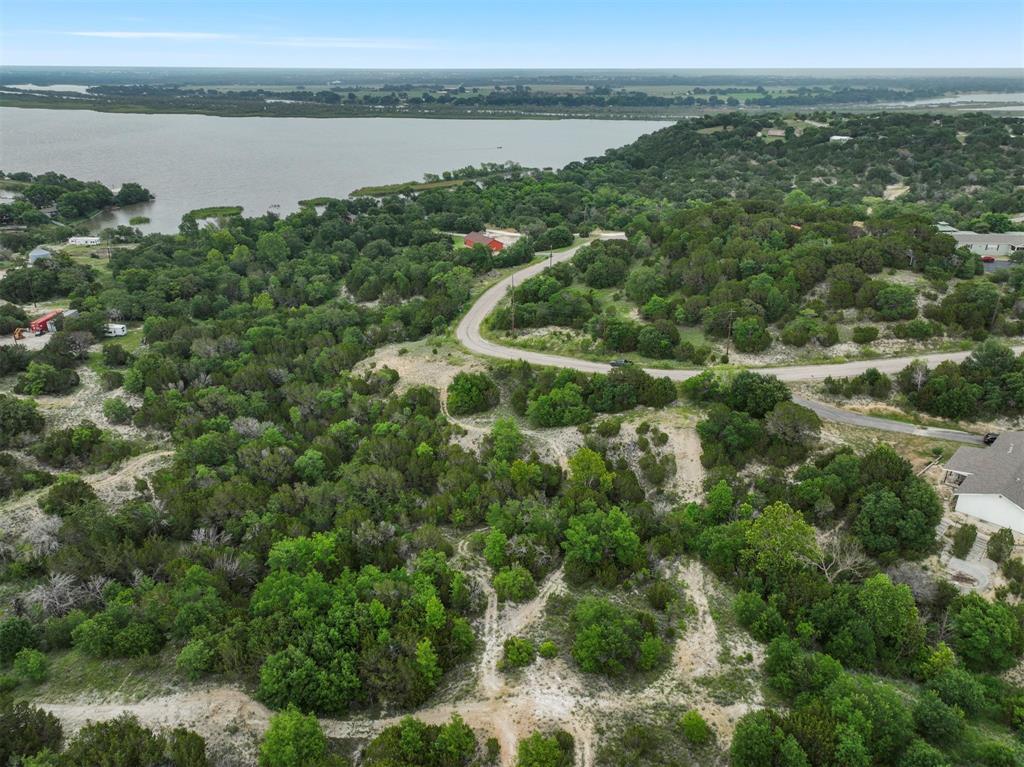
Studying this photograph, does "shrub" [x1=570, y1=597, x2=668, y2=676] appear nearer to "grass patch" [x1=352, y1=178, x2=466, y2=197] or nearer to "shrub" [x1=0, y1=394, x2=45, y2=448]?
"shrub" [x1=0, y1=394, x2=45, y2=448]

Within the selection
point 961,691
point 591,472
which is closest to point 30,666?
point 591,472

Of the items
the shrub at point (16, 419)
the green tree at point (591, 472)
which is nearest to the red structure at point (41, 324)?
the shrub at point (16, 419)

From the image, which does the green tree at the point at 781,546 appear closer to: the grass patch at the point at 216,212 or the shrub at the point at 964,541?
the shrub at the point at 964,541

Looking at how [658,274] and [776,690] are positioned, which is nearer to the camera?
[776,690]

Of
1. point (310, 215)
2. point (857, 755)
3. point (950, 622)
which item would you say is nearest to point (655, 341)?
point (950, 622)

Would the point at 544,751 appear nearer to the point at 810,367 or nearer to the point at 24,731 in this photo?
the point at 24,731

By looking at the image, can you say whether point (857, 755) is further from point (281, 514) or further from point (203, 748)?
point (281, 514)
